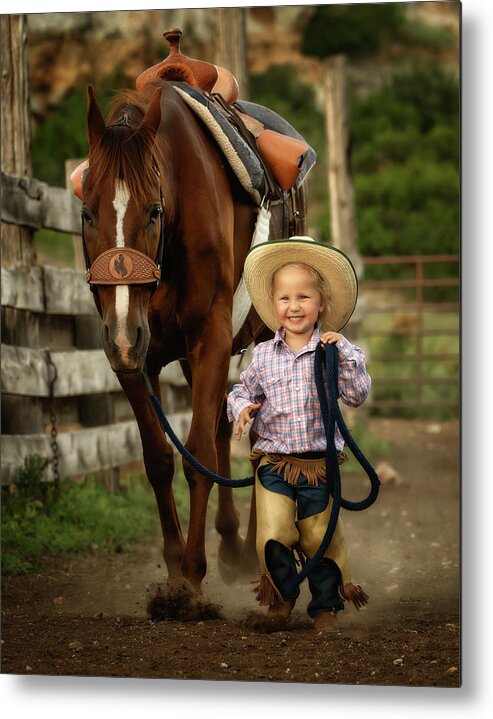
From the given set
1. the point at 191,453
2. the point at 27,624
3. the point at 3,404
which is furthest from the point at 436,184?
the point at 27,624

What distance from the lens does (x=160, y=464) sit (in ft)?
10.6

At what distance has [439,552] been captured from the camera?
137 inches

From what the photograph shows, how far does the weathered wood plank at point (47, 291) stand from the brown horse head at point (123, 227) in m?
1.04

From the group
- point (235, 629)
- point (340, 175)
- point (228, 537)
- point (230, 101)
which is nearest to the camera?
point (235, 629)

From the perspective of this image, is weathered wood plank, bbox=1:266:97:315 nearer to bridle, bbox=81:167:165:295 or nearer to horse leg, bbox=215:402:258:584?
horse leg, bbox=215:402:258:584

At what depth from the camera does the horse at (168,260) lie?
Answer: 273 centimetres

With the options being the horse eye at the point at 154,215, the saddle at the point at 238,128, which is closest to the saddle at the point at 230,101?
the saddle at the point at 238,128

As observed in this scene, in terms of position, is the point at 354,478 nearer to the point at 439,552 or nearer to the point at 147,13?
the point at 439,552

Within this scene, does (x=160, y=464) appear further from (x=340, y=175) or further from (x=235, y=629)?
(x=340, y=175)

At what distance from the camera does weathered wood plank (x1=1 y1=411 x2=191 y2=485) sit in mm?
3703

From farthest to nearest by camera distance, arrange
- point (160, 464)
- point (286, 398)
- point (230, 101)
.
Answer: point (230, 101) → point (160, 464) → point (286, 398)

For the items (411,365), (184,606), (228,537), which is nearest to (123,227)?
(184,606)

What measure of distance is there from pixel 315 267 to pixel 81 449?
1.56m

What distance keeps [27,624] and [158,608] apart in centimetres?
45
